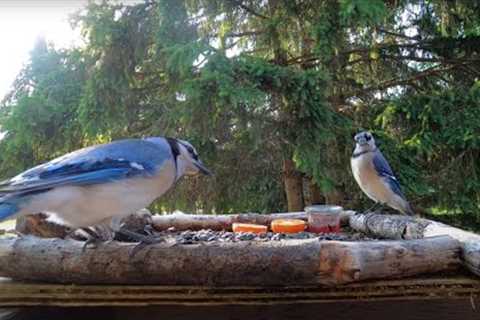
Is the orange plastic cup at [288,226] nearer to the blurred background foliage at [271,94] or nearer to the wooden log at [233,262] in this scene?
the wooden log at [233,262]

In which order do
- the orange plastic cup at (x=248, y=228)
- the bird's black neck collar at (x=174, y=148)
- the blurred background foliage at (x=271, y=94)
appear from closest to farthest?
1. the bird's black neck collar at (x=174, y=148)
2. the orange plastic cup at (x=248, y=228)
3. the blurred background foliage at (x=271, y=94)

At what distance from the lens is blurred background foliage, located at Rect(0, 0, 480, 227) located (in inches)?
207

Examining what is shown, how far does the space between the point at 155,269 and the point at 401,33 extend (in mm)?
5770

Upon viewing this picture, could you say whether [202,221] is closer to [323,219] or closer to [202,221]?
[202,221]

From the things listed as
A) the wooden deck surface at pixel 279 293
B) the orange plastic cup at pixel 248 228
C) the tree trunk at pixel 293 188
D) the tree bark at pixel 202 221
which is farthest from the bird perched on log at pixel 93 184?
the tree trunk at pixel 293 188

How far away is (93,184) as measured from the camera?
213 centimetres

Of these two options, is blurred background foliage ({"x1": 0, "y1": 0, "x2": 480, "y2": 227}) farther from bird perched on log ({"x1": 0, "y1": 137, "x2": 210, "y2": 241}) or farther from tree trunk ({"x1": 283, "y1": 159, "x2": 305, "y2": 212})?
bird perched on log ({"x1": 0, "y1": 137, "x2": 210, "y2": 241})

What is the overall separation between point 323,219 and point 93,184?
66.4 inches

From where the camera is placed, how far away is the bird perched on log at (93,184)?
6.63 ft

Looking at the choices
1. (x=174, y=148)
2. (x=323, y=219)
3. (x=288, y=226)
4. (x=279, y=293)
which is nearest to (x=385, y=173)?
(x=323, y=219)

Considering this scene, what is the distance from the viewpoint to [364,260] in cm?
180

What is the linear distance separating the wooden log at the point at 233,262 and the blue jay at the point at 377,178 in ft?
7.27

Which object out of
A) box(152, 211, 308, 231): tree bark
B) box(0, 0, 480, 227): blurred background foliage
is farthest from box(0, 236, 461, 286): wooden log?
box(0, 0, 480, 227): blurred background foliage

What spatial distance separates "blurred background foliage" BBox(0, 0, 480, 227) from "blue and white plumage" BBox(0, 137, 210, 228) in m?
2.56
